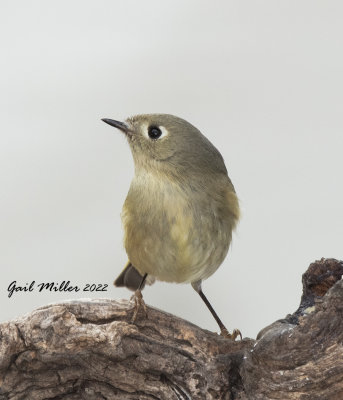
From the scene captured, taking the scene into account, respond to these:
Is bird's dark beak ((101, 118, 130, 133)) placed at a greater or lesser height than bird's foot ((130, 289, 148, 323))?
greater

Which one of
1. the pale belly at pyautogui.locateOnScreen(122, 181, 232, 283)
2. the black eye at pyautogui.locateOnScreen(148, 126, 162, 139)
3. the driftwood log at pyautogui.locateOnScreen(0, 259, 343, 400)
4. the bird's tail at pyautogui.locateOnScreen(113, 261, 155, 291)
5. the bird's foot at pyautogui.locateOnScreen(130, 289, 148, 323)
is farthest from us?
the bird's tail at pyautogui.locateOnScreen(113, 261, 155, 291)

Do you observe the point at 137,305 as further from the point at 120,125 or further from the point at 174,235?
the point at 120,125

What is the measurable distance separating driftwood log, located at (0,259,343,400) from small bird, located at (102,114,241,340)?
11.1 inches

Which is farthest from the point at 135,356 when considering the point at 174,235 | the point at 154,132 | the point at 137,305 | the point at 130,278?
the point at 154,132

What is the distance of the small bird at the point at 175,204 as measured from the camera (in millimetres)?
2203

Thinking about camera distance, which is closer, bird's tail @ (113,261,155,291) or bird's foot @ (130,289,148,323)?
bird's foot @ (130,289,148,323)

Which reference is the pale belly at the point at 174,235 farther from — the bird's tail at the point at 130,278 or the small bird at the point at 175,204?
the bird's tail at the point at 130,278

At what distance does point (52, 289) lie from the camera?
10.9 ft

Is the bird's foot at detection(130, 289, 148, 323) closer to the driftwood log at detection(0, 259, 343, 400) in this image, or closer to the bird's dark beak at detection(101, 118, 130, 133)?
the driftwood log at detection(0, 259, 343, 400)

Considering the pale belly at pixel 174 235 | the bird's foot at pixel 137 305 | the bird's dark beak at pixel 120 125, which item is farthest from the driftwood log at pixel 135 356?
the bird's dark beak at pixel 120 125

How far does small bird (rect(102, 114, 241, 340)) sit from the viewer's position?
2.20 meters

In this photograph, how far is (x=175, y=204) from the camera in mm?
2203

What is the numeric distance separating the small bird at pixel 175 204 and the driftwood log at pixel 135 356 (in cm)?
28

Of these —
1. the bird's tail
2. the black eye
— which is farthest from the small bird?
the bird's tail
